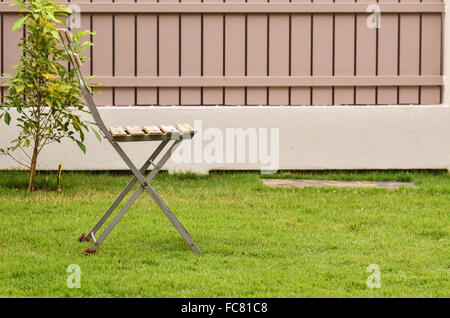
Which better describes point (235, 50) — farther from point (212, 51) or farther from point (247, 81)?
point (247, 81)

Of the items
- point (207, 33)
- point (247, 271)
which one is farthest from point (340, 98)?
point (247, 271)

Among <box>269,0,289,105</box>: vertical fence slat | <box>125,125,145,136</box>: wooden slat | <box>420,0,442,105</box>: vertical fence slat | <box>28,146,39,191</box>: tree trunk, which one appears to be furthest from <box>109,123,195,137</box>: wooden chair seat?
<box>420,0,442,105</box>: vertical fence slat

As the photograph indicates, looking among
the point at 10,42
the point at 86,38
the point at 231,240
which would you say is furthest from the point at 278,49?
the point at 231,240

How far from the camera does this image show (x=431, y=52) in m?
7.55

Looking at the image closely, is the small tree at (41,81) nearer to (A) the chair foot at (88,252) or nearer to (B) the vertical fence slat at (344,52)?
(A) the chair foot at (88,252)

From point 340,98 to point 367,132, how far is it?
1.36ft

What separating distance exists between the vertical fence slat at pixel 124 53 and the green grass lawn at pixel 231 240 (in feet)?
2.76

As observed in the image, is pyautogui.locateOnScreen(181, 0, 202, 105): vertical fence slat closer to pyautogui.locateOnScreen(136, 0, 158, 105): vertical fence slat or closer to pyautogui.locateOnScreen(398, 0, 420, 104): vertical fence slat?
pyautogui.locateOnScreen(136, 0, 158, 105): vertical fence slat

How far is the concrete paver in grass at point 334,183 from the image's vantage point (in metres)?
6.78

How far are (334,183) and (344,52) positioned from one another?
1335 millimetres

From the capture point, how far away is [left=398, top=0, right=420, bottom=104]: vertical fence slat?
7.52 metres

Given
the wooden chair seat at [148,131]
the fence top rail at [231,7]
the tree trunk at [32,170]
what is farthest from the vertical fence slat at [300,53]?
the wooden chair seat at [148,131]
